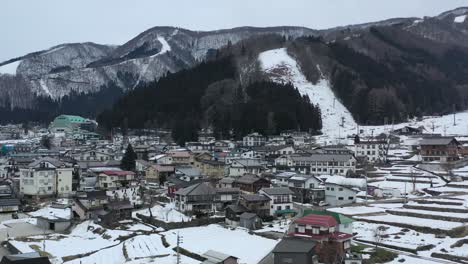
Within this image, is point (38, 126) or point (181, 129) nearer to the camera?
point (181, 129)

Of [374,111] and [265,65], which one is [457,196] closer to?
[374,111]

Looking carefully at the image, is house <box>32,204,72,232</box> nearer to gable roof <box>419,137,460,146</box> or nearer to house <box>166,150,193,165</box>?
house <box>166,150,193,165</box>

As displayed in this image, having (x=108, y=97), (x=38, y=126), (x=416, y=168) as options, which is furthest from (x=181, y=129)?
(x=108, y=97)

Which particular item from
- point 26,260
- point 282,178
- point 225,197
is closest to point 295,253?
point 26,260

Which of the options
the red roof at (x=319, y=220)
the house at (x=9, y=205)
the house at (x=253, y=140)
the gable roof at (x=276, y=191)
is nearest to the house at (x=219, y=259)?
Answer: the red roof at (x=319, y=220)

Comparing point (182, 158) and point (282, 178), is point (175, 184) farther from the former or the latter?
point (182, 158)

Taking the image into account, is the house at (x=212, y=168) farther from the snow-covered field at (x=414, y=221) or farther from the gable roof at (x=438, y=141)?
the snow-covered field at (x=414, y=221)
